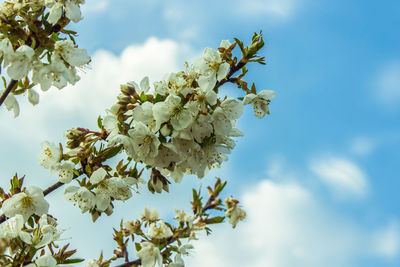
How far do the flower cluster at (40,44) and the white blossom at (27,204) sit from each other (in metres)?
0.73

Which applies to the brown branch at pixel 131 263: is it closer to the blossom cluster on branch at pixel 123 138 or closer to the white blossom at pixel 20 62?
the blossom cluster on branch at pixel 123 138

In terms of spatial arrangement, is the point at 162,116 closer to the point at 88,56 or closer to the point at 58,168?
the point at 88,56

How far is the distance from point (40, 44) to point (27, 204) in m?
1.09

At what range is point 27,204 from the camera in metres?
3.10

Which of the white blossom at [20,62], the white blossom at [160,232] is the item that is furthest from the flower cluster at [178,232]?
the white blossom at [20,62]

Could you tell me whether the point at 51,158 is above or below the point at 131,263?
above

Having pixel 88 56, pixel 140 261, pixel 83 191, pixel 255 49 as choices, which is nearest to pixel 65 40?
pixel 88 56

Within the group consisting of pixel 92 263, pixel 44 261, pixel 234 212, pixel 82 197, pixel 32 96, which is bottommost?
pixel 44 261

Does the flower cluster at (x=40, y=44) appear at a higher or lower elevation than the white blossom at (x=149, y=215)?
higher

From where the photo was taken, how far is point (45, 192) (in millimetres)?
3125

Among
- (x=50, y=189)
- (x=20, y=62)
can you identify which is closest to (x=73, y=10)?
(x=20, y=62)

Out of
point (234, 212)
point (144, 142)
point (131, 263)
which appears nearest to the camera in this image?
point (234, 212)

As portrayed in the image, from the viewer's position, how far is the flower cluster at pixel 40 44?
282cm

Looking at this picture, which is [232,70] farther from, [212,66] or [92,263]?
[92,263]
